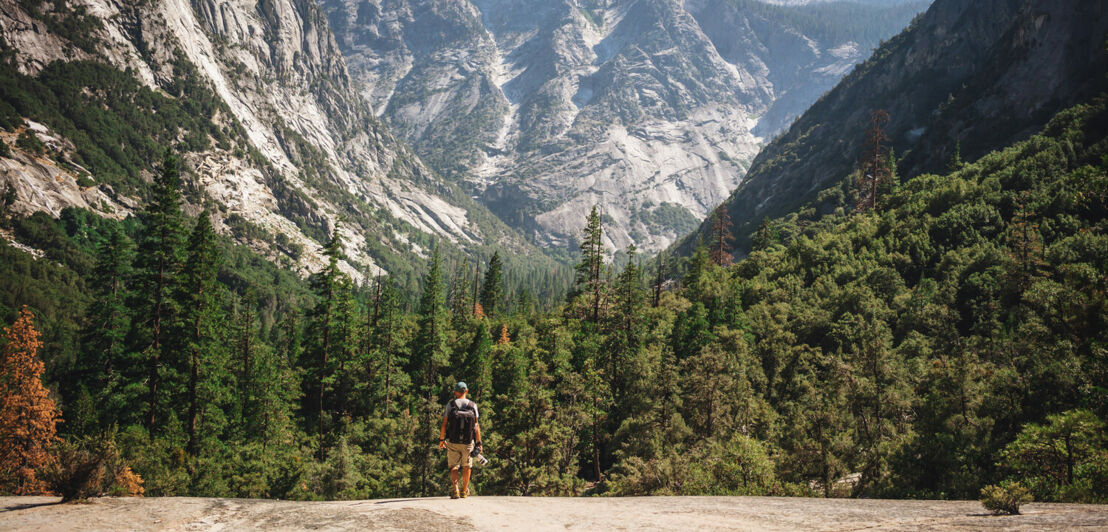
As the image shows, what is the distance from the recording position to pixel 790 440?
101ft

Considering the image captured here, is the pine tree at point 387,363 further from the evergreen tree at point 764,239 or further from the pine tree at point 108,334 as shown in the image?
the evergreen tree at point 764,239

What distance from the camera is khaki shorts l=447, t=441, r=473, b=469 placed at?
12.6 meters

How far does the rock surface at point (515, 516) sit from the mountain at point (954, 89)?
360ft

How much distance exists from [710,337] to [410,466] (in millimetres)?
30792

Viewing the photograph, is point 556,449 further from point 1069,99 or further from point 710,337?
point 1069,99

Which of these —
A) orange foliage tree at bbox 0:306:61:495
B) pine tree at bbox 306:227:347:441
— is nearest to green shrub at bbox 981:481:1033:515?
pine tree at bbox 306:227:347:441

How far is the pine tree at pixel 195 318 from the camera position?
2977 cm

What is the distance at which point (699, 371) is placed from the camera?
39.7 metres

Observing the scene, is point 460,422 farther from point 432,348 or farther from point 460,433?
point 432,348

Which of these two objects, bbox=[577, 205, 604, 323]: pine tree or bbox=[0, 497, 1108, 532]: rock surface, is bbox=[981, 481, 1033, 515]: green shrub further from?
bbox=[577, 205, 604, 323]: pine tree

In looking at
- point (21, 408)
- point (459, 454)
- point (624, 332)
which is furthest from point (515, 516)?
point (624, 332)

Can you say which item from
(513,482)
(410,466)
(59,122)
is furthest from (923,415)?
(59,122)

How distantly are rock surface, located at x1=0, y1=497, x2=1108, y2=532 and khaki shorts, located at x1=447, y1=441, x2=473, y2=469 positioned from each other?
1.49 metres

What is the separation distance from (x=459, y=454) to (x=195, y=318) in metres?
25.1
